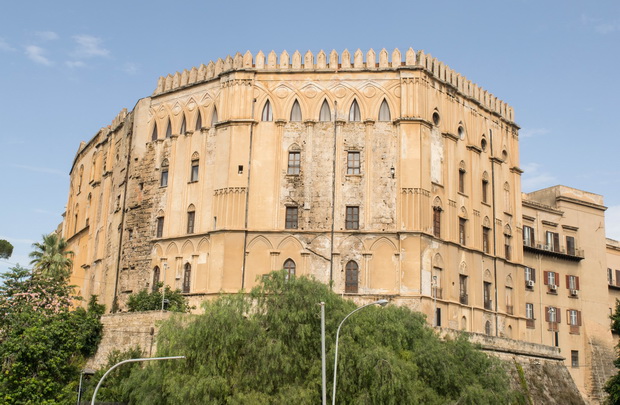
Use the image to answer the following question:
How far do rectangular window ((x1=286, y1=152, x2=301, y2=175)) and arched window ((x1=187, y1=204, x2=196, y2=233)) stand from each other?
6.28m

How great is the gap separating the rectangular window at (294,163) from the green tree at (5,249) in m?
52.1

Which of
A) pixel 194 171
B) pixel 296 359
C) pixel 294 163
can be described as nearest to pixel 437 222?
pixel 294 163

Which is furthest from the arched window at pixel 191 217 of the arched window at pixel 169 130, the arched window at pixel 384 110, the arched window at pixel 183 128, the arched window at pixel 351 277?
the arched window at pixel 384 110

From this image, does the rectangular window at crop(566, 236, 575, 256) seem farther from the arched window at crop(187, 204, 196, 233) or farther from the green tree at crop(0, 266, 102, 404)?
the green tree at crop(0, 266, 102, 404)

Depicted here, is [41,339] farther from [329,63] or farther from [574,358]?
[574,358]

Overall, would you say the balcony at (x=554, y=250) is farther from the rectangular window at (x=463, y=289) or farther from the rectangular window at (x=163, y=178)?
the rectangular window at (x=163, y=178)

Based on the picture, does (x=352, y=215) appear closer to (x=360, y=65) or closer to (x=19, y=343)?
(x=360, y=65)

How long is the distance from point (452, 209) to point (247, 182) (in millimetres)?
12083

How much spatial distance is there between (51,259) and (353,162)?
23.2m

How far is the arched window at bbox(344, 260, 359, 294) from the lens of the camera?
44.2 m

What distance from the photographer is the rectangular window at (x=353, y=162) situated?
45812 millimetres

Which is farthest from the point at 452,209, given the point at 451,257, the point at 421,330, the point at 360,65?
the point at 421,330

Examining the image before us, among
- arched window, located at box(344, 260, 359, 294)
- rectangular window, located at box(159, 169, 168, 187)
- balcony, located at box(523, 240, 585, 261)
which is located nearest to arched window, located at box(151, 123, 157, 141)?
rectangular window, located at box(159, 169, 168, 187)

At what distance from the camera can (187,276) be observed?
46.9 metres
